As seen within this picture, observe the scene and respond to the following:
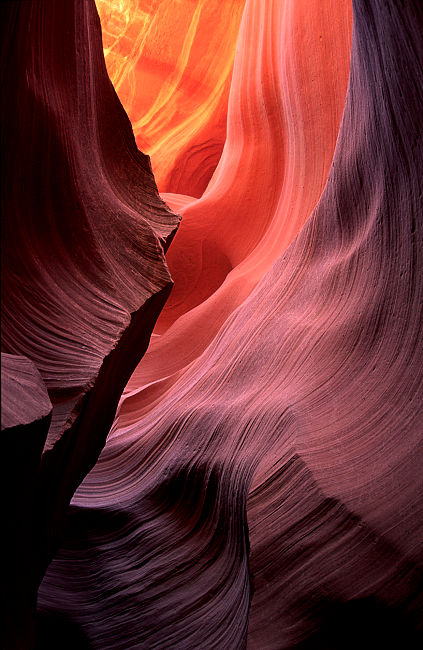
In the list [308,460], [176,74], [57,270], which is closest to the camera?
[57,270]

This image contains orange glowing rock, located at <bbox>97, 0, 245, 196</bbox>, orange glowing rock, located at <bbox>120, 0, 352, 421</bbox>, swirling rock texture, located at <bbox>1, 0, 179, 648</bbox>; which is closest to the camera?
swirling rock texture, located at <bbox>1, 0, 179, 648</bbox>

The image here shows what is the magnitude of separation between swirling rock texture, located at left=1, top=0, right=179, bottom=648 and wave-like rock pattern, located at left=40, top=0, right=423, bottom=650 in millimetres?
340

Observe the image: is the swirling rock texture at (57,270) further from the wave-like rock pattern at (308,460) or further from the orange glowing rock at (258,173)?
the orange glowing rock at (258,173)

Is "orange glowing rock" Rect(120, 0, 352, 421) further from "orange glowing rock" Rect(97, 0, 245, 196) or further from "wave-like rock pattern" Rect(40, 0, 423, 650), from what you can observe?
"orange glowing rock" Rect(97, 0, 245, 196)

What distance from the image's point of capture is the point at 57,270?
45.1 inches

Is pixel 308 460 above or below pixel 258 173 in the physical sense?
below

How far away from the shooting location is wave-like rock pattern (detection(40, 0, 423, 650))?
3.80ft

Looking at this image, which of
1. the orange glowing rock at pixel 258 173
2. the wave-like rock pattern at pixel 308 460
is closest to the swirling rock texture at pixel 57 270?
the wave-like rock pattern at pixel 308 460

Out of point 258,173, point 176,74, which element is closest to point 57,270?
point 258,173

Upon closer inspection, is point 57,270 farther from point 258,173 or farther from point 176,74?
point 176,74

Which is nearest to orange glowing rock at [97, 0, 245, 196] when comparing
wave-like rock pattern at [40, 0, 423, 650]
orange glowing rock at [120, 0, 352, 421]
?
orange glowing rock at [120, 0, 352, 421]

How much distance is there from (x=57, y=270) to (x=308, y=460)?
0.64 m

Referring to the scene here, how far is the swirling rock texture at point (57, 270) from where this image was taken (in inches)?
39.6

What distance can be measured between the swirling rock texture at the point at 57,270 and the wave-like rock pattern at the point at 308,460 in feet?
1.12
